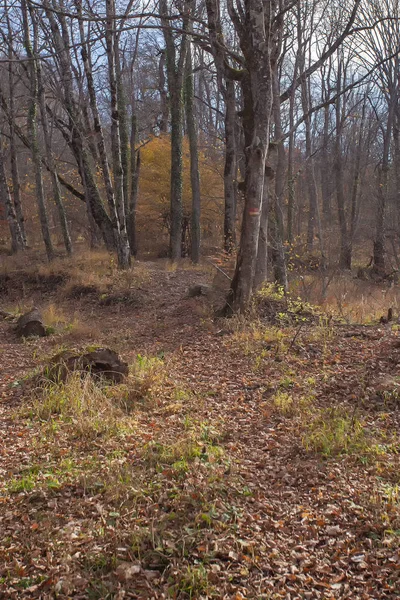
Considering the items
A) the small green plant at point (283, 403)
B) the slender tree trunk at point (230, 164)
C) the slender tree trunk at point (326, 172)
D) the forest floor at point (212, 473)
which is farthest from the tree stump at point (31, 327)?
the slender tree trunk at point (326, 172)

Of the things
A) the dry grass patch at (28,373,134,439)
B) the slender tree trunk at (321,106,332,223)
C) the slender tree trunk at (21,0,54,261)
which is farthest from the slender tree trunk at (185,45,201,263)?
the dry grass patch at (28,373,134,439)

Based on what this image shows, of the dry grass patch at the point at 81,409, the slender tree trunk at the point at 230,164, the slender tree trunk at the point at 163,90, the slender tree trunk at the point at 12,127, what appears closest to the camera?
the dry grass patch at the point at 81,409

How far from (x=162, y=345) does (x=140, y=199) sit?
42.6 feet

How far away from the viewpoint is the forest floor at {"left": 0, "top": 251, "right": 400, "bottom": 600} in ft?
9.14

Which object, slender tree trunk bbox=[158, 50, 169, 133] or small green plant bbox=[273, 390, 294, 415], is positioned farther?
slender tree trunk bbox=[158, 50, 169, 133]

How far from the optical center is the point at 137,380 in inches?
215

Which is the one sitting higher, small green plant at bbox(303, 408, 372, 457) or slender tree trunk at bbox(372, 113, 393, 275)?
slender tree trunk at bbox(372, 113, 393, 275)

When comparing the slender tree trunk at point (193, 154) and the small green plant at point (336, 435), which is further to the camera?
the slender tree trunk at point (193, 154)

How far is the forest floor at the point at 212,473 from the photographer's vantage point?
2.79 meters

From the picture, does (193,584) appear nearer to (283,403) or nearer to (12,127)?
(283,403)

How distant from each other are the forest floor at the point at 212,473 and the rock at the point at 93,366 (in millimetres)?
196

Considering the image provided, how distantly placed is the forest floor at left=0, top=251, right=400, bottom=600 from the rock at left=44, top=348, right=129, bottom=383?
20 centimetres

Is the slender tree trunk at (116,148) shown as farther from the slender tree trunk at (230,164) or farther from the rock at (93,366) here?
the rock at (93,366)

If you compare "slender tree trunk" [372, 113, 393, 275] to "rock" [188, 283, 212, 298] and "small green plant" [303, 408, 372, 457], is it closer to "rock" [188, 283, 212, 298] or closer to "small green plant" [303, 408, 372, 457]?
"rock" [188, 283, 212, 298]
